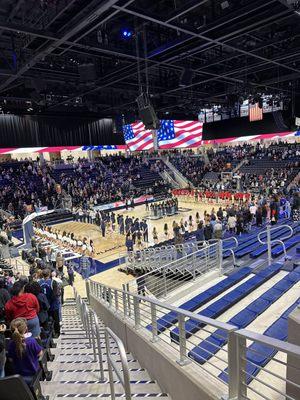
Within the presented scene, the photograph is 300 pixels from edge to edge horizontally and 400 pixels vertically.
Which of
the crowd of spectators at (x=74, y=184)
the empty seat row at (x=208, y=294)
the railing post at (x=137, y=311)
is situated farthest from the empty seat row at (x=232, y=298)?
the crowd of spectators at (x=74, y=184)

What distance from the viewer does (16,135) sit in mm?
27375

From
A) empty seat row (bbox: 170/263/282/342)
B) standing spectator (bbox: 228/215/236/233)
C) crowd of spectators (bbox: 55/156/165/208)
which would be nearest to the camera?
empty seat row (bbox: 170/263/282/342)

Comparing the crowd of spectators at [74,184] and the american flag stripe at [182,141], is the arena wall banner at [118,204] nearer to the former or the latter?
the crowd of spectators at [74,184]

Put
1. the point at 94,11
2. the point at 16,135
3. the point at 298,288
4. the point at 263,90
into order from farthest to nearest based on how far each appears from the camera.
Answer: the point at 16,135
the point at 263,90
the point at 94,11
the point at 298,288

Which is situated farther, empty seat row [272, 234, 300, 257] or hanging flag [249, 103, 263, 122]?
hanging flag [249, 103, 263, 122]

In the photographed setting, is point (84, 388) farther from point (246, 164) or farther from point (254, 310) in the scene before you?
point (246, 164)

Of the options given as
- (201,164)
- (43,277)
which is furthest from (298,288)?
(201,164)

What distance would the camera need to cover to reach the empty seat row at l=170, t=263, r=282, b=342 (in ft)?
16.2

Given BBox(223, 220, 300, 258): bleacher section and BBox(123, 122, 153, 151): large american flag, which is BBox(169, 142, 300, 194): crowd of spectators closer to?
BBox(123, 122, 153, 151): large american flag

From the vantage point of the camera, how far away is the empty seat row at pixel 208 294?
18.2 feet

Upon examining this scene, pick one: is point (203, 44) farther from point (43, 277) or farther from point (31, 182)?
point (31, 182)

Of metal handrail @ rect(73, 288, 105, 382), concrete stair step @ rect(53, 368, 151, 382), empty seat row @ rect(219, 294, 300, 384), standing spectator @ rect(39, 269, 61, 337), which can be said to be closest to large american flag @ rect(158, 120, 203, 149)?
standing spectator @ rect(39, 269, 61, 337)

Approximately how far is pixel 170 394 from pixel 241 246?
22.4 ft

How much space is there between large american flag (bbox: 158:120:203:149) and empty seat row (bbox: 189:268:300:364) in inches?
956
